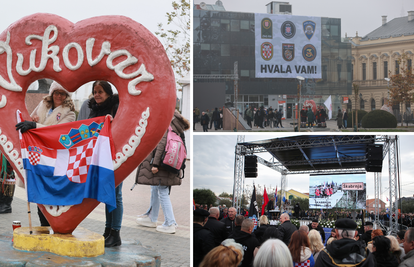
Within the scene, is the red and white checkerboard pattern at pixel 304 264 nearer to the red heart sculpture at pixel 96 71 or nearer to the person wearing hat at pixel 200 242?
the person wearing hat at pixel 200 242

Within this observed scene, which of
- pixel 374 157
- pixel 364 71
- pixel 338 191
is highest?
pixel 364 71

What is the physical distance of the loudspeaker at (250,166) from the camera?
9.20 metres

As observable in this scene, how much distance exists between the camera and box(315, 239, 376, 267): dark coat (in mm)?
3342

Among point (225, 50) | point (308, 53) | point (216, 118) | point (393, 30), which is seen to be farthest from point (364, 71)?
point (216, 118)

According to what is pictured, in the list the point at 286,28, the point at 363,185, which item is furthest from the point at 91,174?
the point at 286,28

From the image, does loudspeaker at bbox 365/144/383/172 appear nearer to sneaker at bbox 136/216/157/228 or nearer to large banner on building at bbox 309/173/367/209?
sneaker at bbox 136/216/157/228

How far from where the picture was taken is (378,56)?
38594 mm

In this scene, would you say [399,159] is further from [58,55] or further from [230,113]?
[230,113]

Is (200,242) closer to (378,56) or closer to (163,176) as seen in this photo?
(163,176)

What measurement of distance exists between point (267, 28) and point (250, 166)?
26.8 metres

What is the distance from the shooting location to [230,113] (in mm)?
27375

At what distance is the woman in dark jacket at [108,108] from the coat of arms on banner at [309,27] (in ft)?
108

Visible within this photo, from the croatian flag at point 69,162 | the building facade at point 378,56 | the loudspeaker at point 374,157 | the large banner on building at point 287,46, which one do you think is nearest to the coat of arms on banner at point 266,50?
the large banner on building at point 287,46

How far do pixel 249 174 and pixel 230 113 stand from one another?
18.1 meters
